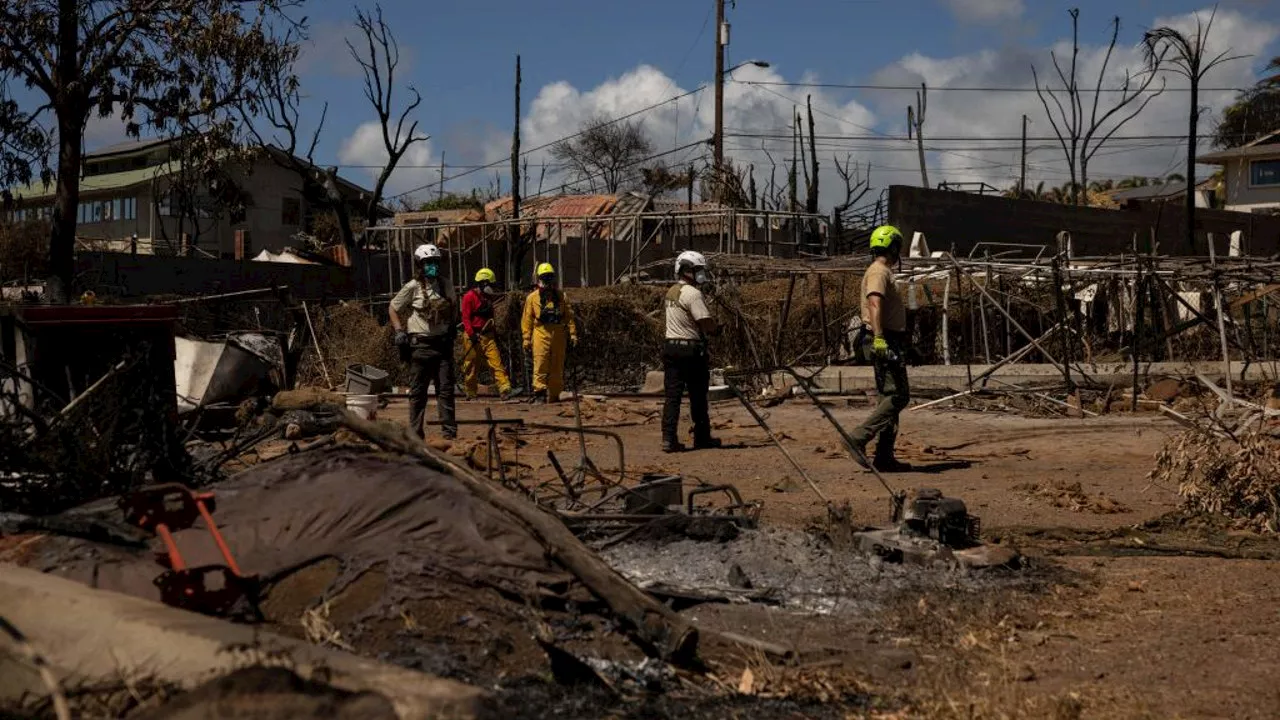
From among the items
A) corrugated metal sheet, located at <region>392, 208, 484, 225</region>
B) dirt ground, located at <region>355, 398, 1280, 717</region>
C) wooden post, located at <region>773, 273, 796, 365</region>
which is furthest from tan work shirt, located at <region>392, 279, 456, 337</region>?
corrugated metal sheet, located at <region>392, 208, 484, 225</region>

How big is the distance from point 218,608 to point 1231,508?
6215mm

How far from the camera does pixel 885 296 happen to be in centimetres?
1084

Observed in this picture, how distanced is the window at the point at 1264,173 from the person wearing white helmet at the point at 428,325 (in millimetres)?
44983

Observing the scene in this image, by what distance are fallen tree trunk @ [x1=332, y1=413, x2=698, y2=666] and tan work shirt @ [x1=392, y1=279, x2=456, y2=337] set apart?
6.11 m

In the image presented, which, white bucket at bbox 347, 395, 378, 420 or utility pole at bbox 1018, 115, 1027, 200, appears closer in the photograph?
white bucket at bbox 347, 395, 378, 420

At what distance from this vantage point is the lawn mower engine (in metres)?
7.15

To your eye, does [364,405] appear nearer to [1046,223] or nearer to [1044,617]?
[1044,617]

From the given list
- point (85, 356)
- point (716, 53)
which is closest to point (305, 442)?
point (85, 356)

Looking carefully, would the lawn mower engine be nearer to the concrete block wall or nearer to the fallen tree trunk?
the fallen tree trunk

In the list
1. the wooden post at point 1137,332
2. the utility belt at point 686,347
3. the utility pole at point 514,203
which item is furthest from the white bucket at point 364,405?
the utility pole at point 514,203

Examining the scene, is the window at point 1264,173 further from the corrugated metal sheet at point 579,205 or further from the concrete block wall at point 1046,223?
the corrugated metal sheet at point 579,205

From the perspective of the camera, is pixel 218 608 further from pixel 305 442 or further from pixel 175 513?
pixel 305 442

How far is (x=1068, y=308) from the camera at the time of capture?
20.1 meters

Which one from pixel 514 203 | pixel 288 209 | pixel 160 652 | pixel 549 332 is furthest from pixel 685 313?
pixel 288 209
